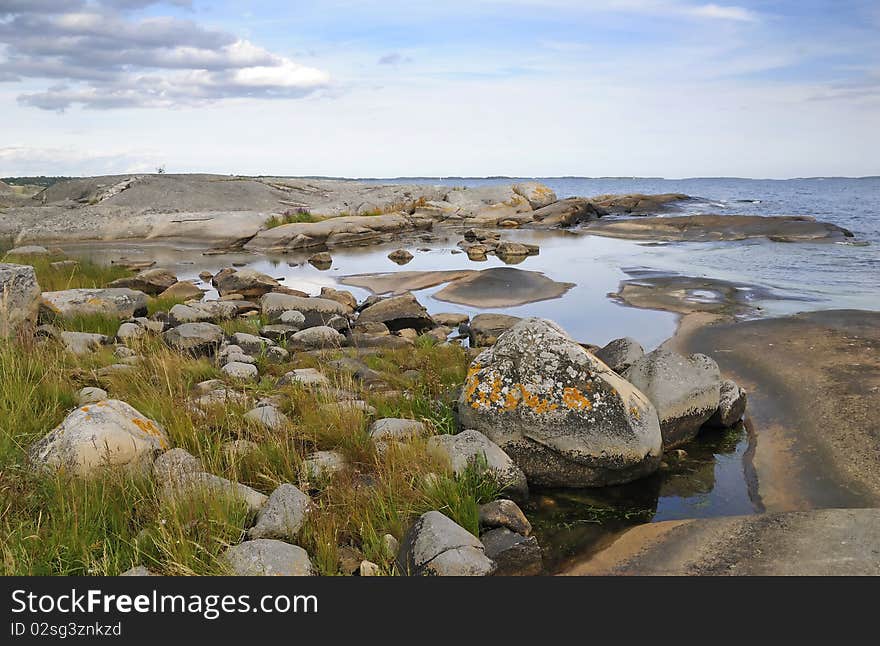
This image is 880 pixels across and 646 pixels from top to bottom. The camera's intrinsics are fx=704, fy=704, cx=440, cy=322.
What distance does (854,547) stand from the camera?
496 centimetres

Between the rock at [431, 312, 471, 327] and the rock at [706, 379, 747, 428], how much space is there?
21.2 ft

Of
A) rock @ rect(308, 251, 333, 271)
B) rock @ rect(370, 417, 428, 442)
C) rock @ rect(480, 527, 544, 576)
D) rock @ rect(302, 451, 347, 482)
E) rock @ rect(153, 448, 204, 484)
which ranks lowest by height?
rock @ rect(480, 527, 544, 576)

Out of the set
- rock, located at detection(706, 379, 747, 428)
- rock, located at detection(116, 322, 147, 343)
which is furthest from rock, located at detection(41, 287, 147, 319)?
rock, located at detection(706, 379, 747, 428)

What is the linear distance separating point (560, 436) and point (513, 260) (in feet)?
57.0

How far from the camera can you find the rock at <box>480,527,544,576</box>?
4.98 meters

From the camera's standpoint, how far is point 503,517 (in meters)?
5.38

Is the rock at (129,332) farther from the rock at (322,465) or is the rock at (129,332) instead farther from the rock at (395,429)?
the rock at (322,465)

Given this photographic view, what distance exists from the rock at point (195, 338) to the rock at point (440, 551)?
6.10 meters

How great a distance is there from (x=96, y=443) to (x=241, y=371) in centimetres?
319

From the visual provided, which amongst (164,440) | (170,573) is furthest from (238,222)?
(170,573)

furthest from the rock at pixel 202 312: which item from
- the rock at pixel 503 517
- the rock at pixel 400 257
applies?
the rock at pixel 400 257

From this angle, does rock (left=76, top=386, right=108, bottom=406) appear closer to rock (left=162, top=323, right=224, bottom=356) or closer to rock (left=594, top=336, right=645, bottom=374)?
rock (left=162, top=323, right=224, bottom=356)

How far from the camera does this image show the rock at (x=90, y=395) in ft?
21.7
